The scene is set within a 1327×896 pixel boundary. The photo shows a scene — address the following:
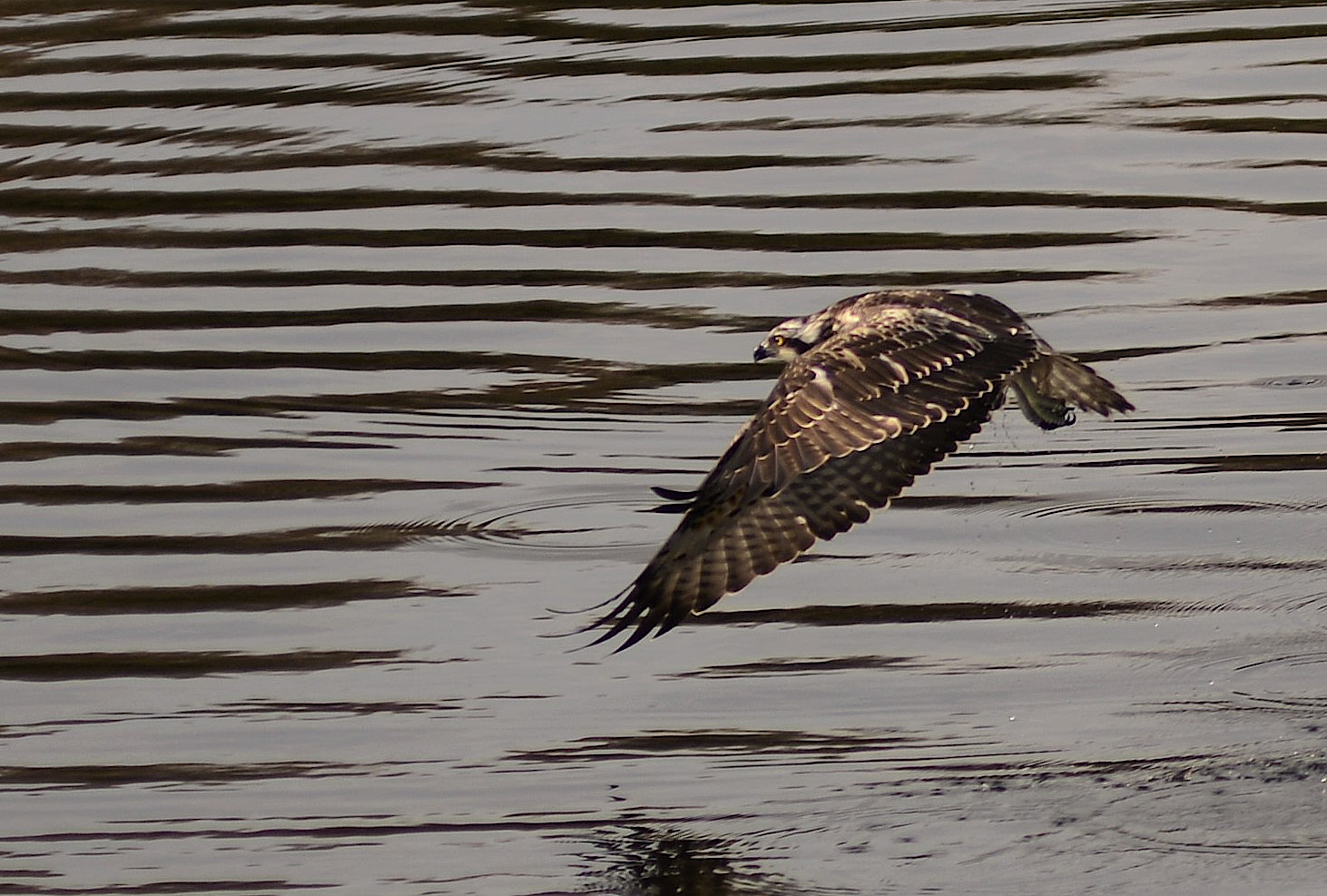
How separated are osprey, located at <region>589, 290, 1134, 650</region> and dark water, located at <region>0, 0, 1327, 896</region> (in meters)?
0.52

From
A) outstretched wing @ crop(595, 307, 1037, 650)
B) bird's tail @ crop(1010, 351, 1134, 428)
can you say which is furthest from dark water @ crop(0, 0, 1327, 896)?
bird's tail @ crop(1010, 351, 1134, 428)

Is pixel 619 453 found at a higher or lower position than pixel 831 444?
lower

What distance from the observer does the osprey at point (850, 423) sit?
5930mm

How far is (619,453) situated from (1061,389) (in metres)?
1.91

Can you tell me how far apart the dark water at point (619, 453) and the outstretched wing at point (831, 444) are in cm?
51

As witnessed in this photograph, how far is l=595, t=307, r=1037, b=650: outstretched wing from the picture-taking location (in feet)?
19.4

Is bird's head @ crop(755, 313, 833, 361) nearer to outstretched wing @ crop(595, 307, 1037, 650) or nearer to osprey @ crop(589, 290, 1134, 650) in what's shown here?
osprey @ crop(589, 290, 1134, 650)

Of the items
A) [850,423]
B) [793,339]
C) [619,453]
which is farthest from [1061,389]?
[619,453]

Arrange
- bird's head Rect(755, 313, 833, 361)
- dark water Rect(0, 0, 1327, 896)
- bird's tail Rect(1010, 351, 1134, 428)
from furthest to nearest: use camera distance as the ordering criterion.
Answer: bird's head Rect(755, 313, 833, 361) → bird's tail Rect(1010, 351, 1134, 428) → dark water Rect(0, 0, 1327, 896)

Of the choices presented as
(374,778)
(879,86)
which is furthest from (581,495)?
(879,86)

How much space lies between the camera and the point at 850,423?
19.6ft

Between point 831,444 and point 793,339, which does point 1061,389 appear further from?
point 831,444

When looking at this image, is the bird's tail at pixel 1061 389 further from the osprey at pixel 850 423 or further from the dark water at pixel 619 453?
the dark water at pixel 619 453

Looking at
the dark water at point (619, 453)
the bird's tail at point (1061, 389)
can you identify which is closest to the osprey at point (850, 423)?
the bird's tail at point (1061, 389)
